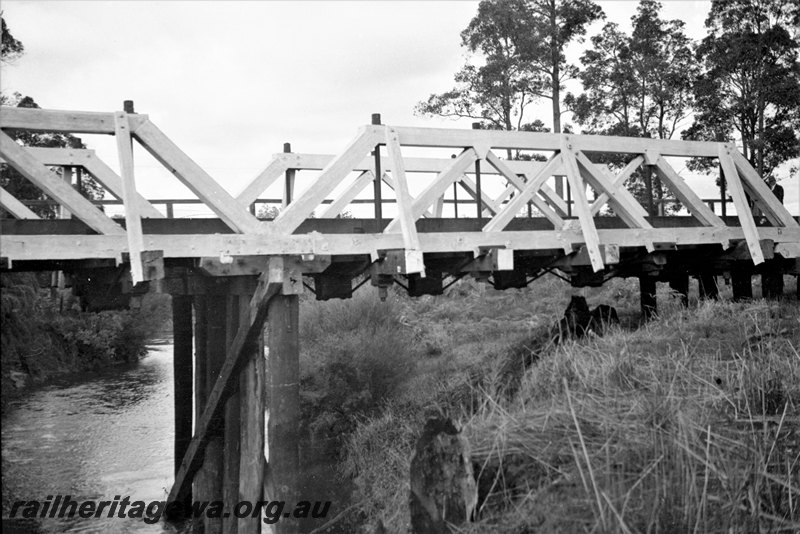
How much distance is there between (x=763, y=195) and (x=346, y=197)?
262 inches

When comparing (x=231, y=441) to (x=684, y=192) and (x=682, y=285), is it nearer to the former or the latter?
(x=684, y=192)

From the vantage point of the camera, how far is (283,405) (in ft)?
28.7

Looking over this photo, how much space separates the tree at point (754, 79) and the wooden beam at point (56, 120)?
22.1 m

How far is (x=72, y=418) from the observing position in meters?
18.5

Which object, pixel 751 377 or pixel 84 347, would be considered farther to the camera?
pixel 84 347

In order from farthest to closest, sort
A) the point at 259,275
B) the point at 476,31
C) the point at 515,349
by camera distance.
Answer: the point at 476,31, the point at 515,349, the point at 259,275

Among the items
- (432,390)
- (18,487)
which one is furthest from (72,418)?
(432,390)

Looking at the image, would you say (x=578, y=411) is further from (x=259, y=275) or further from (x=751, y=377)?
(x=259, y=275)

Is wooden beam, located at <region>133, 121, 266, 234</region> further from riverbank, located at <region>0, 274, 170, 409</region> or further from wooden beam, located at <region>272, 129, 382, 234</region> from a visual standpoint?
riverbank, located at <region>0, 274, 170, 409</region>

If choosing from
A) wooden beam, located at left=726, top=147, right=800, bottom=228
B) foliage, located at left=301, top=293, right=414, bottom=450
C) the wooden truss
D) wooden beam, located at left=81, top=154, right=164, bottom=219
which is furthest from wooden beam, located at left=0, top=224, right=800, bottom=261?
foliage, located at left=301, top=293, right=414, bottom=450

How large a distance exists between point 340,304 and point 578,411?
683 inches

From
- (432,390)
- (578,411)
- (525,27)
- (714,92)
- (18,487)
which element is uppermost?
(525,27)

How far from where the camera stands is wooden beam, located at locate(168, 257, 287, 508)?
857 centimetres

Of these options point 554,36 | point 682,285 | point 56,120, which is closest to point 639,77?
point 554,36
